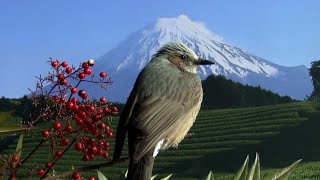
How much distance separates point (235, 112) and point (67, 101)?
4877 cm

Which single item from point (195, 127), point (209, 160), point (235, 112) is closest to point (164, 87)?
point (209, 160)

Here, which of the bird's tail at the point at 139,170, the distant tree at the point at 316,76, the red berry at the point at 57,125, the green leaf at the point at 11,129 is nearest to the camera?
the green leaf at the point at 11,129

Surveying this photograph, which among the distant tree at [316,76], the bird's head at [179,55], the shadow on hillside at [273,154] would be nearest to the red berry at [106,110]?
the bird's head at [179,55]

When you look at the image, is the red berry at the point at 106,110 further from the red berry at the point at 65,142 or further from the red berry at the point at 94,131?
the red berry at the point at 65,142

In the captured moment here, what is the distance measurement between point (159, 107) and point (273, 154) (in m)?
33.2

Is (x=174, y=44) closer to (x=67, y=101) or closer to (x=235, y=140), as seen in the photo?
(x=67, y=101)

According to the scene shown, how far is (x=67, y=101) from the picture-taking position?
3303mm

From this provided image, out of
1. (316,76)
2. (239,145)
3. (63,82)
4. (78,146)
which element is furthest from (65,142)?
(316,76)

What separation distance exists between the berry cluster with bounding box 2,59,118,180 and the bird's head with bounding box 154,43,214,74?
0.83 m

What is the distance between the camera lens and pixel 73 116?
3.20 metres

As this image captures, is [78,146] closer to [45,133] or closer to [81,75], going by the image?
[45,133]

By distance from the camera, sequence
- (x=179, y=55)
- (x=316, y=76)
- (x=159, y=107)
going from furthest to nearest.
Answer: (x=316, y=76)
(x=179, y=55)
(x=159, y=107)

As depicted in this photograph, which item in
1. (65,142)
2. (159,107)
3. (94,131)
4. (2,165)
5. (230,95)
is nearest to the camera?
(2,165)

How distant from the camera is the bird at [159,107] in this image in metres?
3.33
